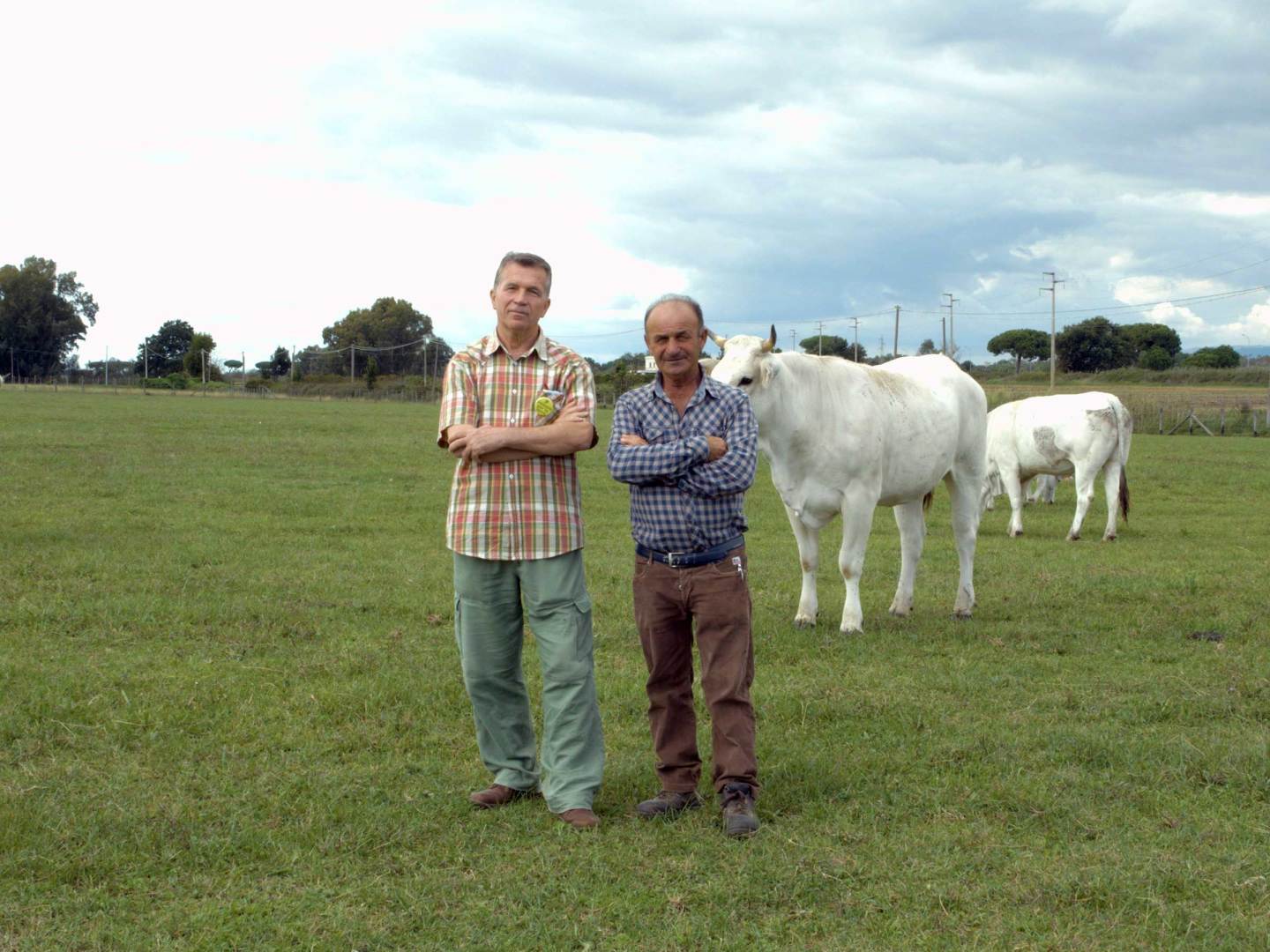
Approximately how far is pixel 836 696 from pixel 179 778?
3.48m

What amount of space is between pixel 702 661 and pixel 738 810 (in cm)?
60

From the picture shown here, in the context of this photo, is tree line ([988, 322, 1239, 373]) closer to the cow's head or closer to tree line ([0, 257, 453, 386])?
tree line ([0, 257, 453, 386])

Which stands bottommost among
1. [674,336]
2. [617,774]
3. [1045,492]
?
[617,774]

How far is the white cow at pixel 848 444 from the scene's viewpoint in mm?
8688

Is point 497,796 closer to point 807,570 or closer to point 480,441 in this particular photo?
point 480,441

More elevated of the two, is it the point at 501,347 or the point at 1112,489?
the point at 501,347

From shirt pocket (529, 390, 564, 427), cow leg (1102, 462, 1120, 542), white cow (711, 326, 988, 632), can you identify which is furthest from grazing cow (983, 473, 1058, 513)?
shirt pocket (529, 390, 564, 427)

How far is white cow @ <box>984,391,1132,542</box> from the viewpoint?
15.2 m

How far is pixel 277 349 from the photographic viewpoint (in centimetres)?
12488

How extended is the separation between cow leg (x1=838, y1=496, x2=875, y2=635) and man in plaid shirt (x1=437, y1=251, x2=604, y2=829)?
4075mm

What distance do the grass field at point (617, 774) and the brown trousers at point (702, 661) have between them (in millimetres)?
261

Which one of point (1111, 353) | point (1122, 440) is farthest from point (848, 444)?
point (1111, 353)

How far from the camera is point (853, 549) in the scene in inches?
352

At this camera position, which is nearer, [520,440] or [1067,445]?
[520,440]
